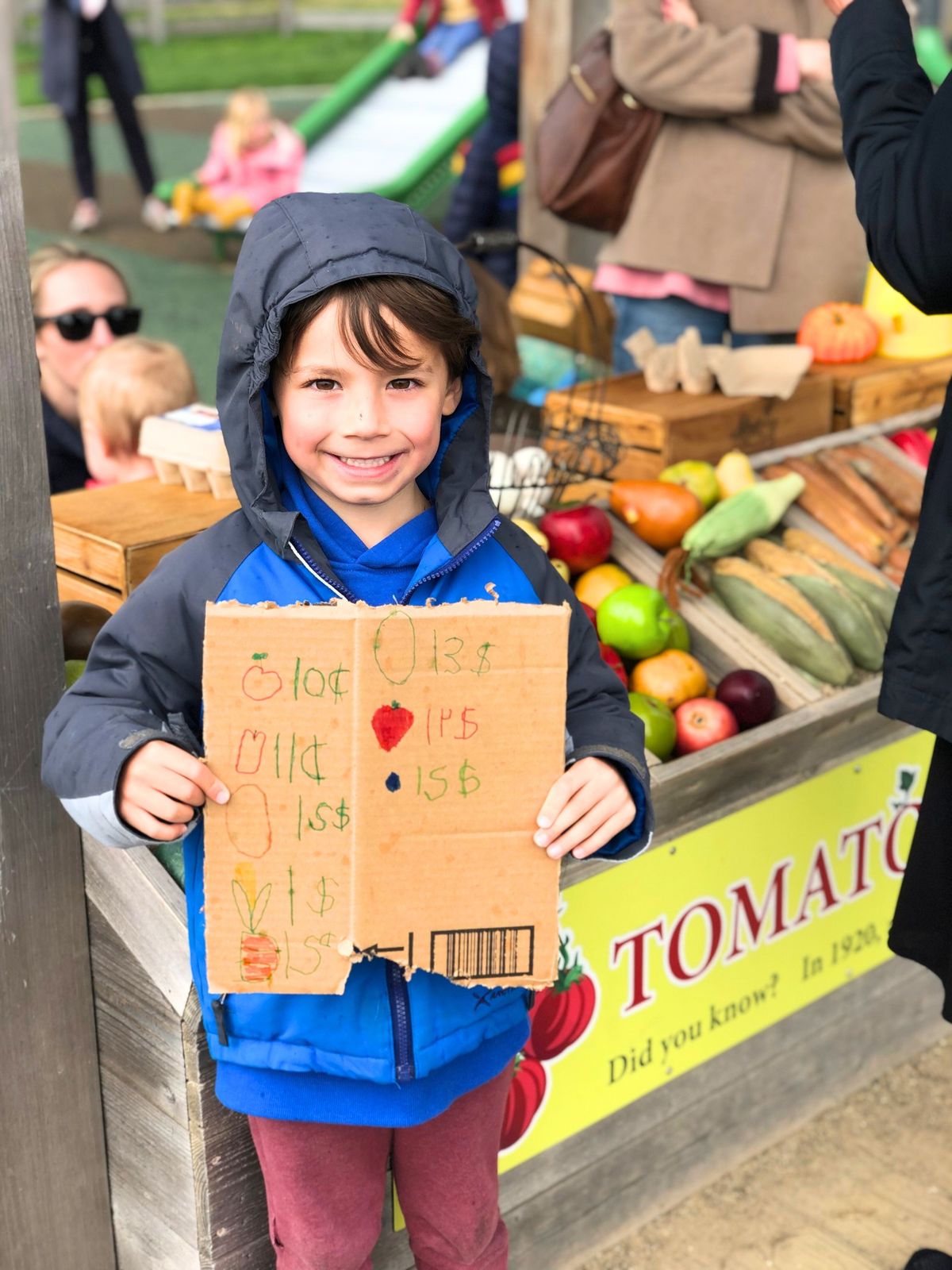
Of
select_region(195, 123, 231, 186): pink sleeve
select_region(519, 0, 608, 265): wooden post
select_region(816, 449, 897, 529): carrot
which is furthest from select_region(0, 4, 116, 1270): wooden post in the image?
select_region(195, 123, 231, 186): pink sleeve

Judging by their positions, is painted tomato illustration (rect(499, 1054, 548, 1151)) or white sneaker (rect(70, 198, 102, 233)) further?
white sneaker (rect(70, 198, 102, 233))

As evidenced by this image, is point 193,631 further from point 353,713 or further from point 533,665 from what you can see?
point 533,665

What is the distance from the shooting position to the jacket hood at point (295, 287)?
1.75 m

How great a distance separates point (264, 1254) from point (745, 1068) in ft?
3.75

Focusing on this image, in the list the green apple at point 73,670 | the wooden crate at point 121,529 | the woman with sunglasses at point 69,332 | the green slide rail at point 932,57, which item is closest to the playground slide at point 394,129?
the green slide rail at point 932,57

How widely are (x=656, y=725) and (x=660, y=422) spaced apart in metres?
1.05

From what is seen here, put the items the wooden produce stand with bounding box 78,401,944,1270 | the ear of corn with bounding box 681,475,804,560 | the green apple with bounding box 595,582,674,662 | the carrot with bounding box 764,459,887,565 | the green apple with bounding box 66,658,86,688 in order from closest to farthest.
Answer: the wooden produce stand with bounding box 78,401,944,1270 → the green apple with bounding box 66,658,86,688 → the green apple with bounding box 595,582,674,662 → the ear of corn with bounding box 681,475,804,560 → the carrot with bounding box 764,459,887,565

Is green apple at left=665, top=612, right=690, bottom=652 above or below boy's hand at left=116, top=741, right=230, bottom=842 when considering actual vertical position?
below

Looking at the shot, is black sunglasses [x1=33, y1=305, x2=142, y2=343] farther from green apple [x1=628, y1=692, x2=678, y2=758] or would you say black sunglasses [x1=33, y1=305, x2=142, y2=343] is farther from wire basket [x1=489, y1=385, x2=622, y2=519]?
green apple [x1=628, y1=692, x2=678, y2=758]

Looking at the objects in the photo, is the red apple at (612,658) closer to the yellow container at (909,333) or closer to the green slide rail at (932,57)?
the yellow container at (909,333)

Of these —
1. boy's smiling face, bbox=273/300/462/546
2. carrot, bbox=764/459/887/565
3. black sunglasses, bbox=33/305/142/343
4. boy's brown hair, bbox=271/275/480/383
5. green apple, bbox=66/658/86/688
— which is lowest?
carrot, bbox=764/459/887/565

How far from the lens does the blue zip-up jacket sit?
176 cm

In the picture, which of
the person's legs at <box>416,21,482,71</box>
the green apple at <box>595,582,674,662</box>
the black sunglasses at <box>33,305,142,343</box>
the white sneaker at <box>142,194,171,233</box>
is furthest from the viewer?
the person's legs at <box>416,21,482,71</box>

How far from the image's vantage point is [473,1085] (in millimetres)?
1980
